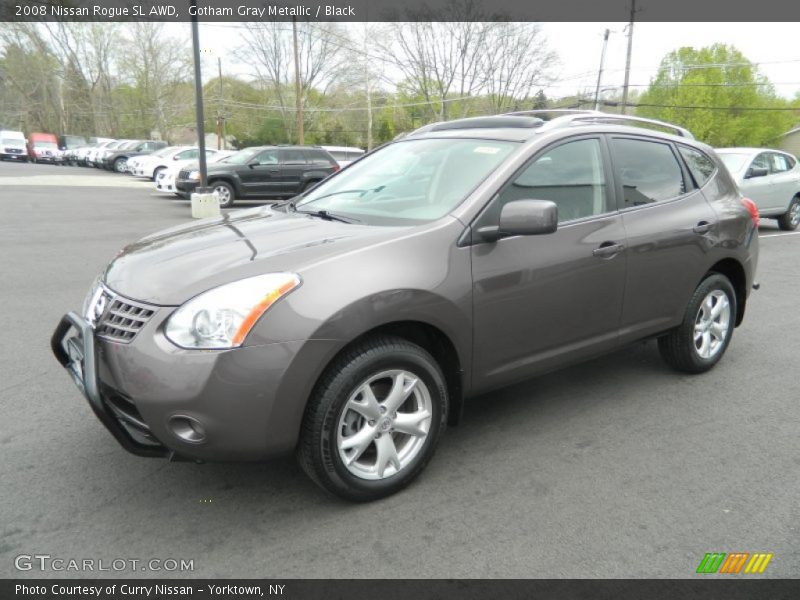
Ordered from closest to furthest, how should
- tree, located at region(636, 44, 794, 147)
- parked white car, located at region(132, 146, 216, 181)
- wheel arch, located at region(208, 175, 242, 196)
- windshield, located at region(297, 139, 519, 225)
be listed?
windshield, located at region(297, 139, 519, 225) < wheel arch, located at region(208, 175, 242, 196) < parked white car, located at region(132, 146, 216, 181) < tree, located at region(636, 44, 794, 147)

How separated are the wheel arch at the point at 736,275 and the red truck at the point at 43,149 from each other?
51.4m

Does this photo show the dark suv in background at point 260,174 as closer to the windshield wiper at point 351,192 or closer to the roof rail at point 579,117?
the windshield wiper at point 351,192

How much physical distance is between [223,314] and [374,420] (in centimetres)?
83

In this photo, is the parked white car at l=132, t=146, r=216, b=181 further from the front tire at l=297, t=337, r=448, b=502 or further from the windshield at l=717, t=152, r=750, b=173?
the front tire at l=297, t=337, r=448, b=502

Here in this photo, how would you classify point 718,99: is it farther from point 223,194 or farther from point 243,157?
point 223,194

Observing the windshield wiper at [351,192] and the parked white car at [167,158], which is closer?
the windshield wiper at [351,192]

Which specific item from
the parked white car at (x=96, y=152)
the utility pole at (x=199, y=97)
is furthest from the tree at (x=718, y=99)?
the utility pole at (x=199, y=97)

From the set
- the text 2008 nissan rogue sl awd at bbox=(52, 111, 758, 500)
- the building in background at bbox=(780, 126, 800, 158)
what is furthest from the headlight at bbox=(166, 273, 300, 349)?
the building in background at bbox=(780, 126, 800, 158)

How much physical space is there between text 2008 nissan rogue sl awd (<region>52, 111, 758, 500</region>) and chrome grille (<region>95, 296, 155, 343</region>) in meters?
0.01

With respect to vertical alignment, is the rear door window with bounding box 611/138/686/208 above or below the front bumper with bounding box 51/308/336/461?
above

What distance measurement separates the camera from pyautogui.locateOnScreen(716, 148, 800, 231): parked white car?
39.4ft

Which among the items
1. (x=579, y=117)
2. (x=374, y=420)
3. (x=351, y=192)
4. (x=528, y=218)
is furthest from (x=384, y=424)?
(x=579, y=117)

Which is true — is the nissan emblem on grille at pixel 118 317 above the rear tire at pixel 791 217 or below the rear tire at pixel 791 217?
above

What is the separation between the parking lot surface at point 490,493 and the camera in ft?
8.21
